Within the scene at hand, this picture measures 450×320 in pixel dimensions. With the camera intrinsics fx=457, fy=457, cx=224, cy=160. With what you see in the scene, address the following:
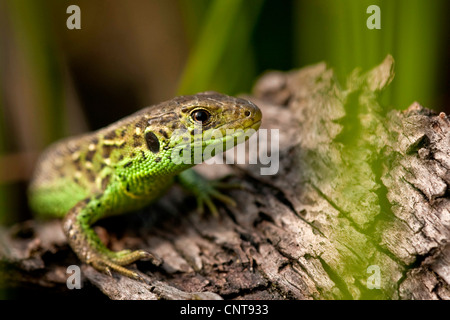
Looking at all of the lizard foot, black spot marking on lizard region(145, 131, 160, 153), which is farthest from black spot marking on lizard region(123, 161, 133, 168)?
the lizard foot

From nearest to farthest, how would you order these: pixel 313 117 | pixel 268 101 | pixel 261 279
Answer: pixel 261 279
pixel 313 117
pixel 268 101

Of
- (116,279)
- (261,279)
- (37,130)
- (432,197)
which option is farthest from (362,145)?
(37,130)

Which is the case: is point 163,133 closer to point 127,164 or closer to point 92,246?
point 127,164

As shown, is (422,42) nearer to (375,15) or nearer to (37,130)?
(375,15)

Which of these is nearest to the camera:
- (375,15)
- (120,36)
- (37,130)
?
(375,15)

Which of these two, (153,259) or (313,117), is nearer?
(153,259)
